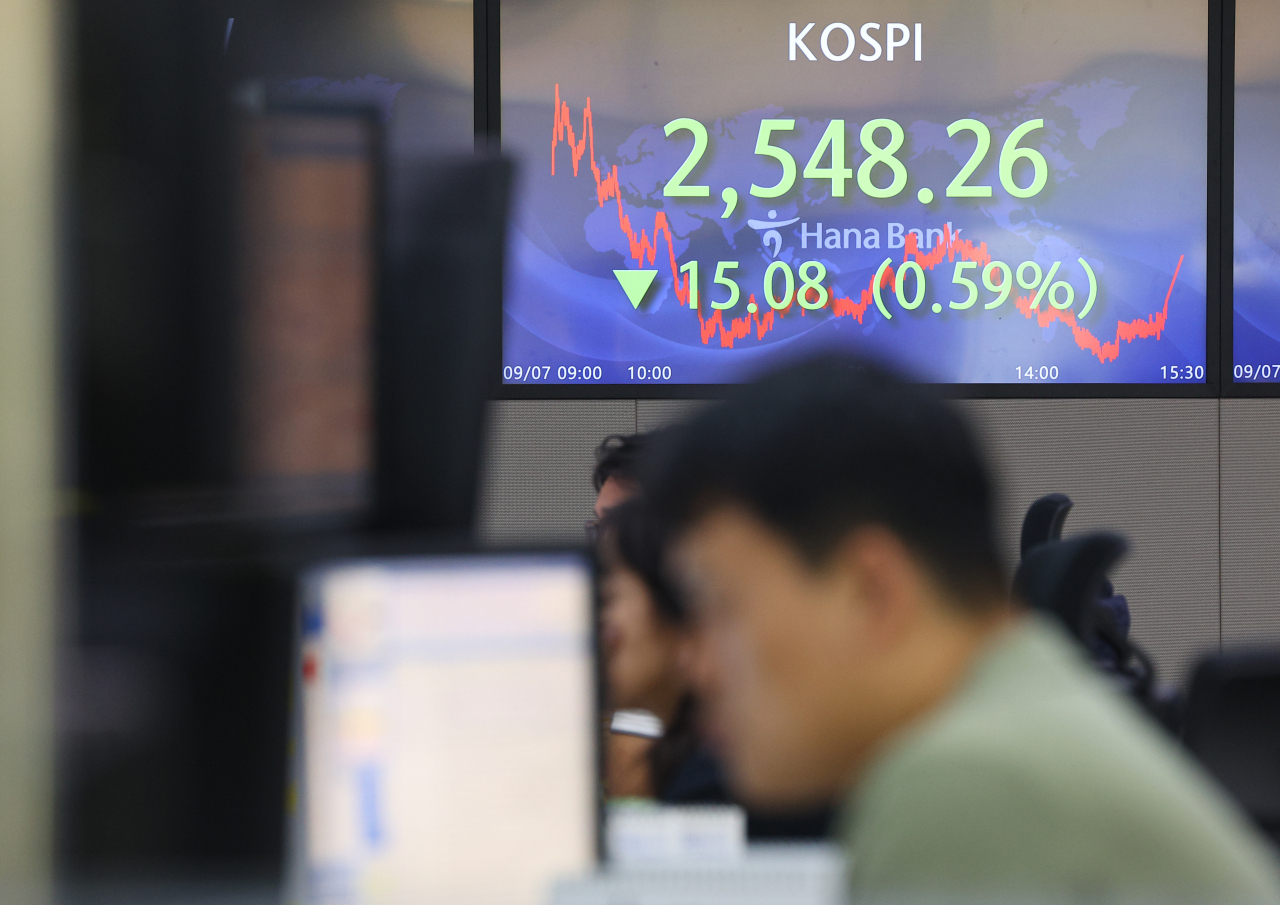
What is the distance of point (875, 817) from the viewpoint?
1.94 feet

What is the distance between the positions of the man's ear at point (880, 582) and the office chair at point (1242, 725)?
1000 mm

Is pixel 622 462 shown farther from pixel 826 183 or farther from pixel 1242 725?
pixel 826 183

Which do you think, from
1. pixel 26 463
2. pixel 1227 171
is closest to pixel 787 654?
pixel 26 463

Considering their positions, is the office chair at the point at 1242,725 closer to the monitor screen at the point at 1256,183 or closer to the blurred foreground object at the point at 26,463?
the blurred foreground object at the point at 26,463

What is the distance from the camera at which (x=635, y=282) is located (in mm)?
3625

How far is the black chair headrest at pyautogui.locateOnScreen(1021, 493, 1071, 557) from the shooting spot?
3.01m

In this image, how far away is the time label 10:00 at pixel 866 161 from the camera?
3.61m

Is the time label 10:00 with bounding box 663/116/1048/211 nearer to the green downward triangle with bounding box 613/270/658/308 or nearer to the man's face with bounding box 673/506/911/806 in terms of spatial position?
the green downward triangle with bounding box 613/270/658/308

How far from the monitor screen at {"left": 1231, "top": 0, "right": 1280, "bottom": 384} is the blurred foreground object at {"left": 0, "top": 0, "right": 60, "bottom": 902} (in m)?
3.93

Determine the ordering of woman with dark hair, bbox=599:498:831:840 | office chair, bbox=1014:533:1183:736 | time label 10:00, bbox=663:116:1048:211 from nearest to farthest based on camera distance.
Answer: woman with dark hair, bbox=599:498:831:840 → office chair, bbox=1014:533:1183:736 → time label 10:00, bbox=663:116:1048:211

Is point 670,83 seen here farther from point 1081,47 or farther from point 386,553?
point 386,553

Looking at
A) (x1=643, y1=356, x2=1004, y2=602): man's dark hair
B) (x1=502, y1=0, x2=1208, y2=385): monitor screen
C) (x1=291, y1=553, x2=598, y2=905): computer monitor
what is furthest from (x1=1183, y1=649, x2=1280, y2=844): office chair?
(x1=502, y1=0, x2=1208, y2=385): monitor screen

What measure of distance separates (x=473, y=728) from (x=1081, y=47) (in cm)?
361

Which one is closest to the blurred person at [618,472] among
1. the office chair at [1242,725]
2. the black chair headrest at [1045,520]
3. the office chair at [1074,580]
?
the office chair at [1074,580]
